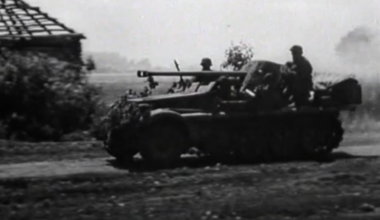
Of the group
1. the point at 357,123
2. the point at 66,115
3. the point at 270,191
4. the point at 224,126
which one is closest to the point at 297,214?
the point at 270,191

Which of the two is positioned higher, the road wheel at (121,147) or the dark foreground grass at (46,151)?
the road wheel at (121,147)

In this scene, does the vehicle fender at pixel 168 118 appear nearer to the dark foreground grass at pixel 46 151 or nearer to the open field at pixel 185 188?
the open field at pixel 185 188

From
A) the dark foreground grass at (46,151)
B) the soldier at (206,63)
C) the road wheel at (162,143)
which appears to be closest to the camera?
the road wheel at (162,143)

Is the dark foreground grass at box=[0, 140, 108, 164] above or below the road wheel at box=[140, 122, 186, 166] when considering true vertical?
below

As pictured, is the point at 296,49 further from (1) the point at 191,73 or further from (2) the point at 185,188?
(2) the point at 185,188

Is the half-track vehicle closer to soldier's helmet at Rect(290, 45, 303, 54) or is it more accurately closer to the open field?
the open field

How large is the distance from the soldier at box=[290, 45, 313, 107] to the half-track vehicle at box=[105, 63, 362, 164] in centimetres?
25

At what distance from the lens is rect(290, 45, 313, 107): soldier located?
1984 cm

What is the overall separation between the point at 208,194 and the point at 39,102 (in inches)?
471

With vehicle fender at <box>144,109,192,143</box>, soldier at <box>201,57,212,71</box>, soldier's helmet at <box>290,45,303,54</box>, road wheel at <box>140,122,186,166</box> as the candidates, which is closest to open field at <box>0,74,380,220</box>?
road wheel at <box>140,122,186,166</box>

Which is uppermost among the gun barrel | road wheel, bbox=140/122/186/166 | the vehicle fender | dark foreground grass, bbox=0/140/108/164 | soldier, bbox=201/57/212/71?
soldier, bbox=201/57/212/71

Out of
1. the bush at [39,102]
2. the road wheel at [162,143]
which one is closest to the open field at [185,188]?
the road wheel at [162,143]

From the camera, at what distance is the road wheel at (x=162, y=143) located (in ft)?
59.6

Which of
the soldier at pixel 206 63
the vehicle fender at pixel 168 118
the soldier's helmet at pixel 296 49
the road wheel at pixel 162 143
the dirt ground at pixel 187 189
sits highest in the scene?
the soldier's helmet at pixel 296 49
